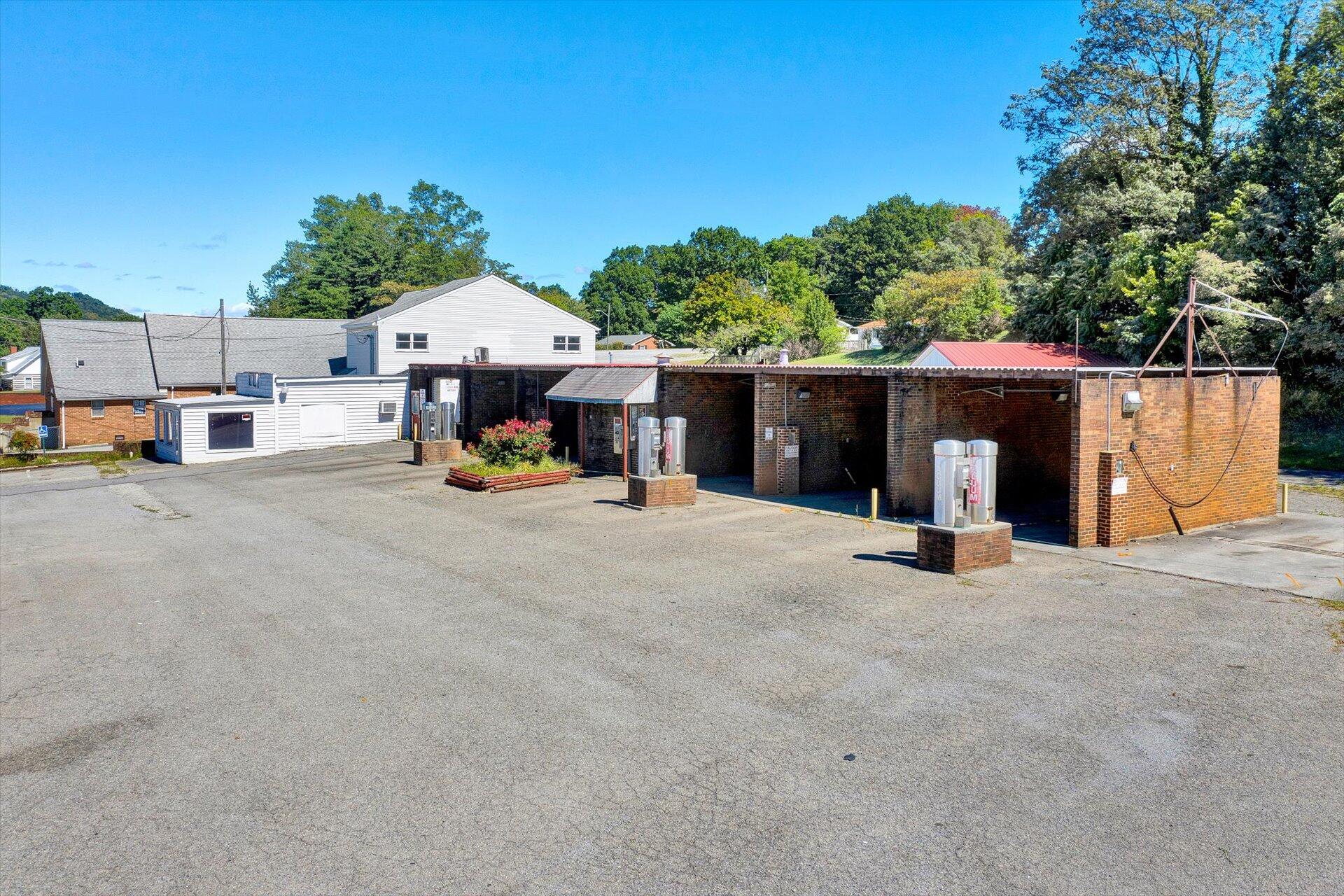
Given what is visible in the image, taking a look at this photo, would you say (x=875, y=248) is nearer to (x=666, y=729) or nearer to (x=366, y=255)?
(x=366, y=255)

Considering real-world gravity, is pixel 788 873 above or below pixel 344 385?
below

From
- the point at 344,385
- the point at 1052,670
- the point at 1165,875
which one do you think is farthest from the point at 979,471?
the point at 344,385

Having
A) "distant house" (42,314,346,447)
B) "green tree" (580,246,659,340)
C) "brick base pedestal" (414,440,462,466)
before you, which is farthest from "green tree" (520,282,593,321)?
"brick base pedestal" (414,440,462,466)

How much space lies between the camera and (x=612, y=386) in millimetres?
23703

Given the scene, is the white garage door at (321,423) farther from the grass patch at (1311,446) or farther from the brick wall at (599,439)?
the grass patch at (1311,446)

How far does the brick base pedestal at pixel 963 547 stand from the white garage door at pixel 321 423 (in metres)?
27.9

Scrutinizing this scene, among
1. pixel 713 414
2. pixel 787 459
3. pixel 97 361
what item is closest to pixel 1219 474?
pixel 787 459

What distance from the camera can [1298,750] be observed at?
22.8 feet

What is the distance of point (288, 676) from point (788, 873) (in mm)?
5763

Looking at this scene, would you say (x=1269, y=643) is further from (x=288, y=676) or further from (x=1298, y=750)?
(x=288, y=676)

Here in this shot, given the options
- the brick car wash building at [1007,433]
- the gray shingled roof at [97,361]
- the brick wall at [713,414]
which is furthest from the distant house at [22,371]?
the brick car wash building at [1007,433]

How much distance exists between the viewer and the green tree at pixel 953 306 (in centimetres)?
4959

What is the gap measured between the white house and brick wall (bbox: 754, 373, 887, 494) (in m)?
18.9

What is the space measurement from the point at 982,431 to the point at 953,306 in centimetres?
3307
